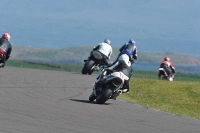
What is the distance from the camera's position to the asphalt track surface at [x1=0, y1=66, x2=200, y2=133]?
Answer: 16.4 metres

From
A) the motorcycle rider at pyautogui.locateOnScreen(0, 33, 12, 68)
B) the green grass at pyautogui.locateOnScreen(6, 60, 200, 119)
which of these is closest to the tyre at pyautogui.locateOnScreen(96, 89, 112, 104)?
the green grass at pyautogui.locateOnScreen(6, 60, 200, 119)

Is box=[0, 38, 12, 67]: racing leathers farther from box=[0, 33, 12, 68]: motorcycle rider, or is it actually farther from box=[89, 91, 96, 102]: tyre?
box=[89, 91, 96, 102]: tyre

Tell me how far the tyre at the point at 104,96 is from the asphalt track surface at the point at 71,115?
181 mm

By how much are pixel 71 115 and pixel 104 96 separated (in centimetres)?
409

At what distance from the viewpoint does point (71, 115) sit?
18.7 m

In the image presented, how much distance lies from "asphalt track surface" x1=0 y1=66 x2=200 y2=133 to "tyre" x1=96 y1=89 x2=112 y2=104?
7.1 inches

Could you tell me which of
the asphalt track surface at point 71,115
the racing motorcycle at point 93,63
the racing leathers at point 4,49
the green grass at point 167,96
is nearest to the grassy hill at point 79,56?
the racing motorcycle at point 93,63

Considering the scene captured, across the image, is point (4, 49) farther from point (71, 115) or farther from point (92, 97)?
point (71, 115)

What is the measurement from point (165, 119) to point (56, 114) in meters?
2.76

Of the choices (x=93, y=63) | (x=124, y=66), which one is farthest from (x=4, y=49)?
(x=124, y=66)

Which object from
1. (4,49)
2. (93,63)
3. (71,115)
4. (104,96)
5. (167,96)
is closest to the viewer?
(71,115)

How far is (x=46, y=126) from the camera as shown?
16.1 metres

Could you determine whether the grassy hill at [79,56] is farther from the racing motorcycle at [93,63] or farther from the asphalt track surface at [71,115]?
the asphalt track surface at [71,115]

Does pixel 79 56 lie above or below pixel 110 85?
below
